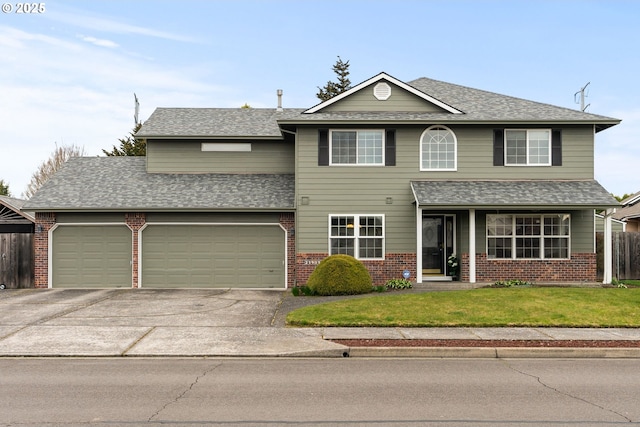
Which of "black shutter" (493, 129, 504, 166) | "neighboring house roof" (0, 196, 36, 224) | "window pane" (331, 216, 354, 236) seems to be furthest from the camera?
"neighboring house roof" (0, 196, 36, 224)

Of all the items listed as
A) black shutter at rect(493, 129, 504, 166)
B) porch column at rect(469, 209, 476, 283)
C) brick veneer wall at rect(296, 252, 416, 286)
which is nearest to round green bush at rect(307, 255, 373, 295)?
brick veneer wall at rect(296, 252, 416, 286)

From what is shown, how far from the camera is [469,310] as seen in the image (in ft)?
42.3

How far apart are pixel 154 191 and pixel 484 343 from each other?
13.9 metres

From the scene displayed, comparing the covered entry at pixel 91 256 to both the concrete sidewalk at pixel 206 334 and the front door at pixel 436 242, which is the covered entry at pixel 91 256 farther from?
the front door at pixel 436 242

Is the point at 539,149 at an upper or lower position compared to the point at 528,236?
upper

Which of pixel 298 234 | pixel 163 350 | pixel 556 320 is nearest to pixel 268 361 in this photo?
pixel 163 350

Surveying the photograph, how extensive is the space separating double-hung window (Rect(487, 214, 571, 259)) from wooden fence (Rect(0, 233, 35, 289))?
16.1 metres

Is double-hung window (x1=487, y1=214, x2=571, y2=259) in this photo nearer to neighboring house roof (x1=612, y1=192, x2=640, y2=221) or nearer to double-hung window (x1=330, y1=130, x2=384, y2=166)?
double-hung window (x1=330, y1=130, x2=384, y2=166)

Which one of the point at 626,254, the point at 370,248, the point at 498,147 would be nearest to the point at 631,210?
the point at 626,254

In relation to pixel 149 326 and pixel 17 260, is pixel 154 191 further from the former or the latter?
pixel 149 326

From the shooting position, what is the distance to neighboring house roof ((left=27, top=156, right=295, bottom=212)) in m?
18.9

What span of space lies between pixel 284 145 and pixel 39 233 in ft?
31.1

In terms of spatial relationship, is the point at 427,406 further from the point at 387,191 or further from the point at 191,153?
the point at 191,153

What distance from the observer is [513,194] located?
18.1m
